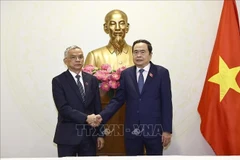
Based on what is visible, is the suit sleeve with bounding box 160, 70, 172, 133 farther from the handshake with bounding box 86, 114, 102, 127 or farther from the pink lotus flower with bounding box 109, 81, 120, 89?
the handshake with bounding box 86, 114, 102, 127

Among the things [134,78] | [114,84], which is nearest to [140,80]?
[134,78]

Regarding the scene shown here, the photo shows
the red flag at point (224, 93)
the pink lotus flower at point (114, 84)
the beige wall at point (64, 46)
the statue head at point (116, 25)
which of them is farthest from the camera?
the beige wall at point (64, 46)

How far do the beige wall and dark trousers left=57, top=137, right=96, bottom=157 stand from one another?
1.39 metres

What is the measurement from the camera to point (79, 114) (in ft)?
6.63

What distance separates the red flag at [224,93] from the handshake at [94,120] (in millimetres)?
1171

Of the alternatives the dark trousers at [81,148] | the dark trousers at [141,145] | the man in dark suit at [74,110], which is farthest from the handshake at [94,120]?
the dark trousers at [141,145]

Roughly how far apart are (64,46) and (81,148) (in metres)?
1.63

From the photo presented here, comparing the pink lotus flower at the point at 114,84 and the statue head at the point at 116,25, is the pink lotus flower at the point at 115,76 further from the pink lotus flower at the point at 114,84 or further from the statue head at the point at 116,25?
the statue head at the point at 116,25

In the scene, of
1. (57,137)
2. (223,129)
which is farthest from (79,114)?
(223,129)

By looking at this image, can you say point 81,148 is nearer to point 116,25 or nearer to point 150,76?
point 150,76

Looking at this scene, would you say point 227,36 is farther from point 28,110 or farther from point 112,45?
point 28,110

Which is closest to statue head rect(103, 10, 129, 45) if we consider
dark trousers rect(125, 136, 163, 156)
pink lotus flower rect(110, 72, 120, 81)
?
pink lotus flower rect(110, 72, 120, 81)

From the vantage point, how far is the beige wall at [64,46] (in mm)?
3396

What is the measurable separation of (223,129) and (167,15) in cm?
145
